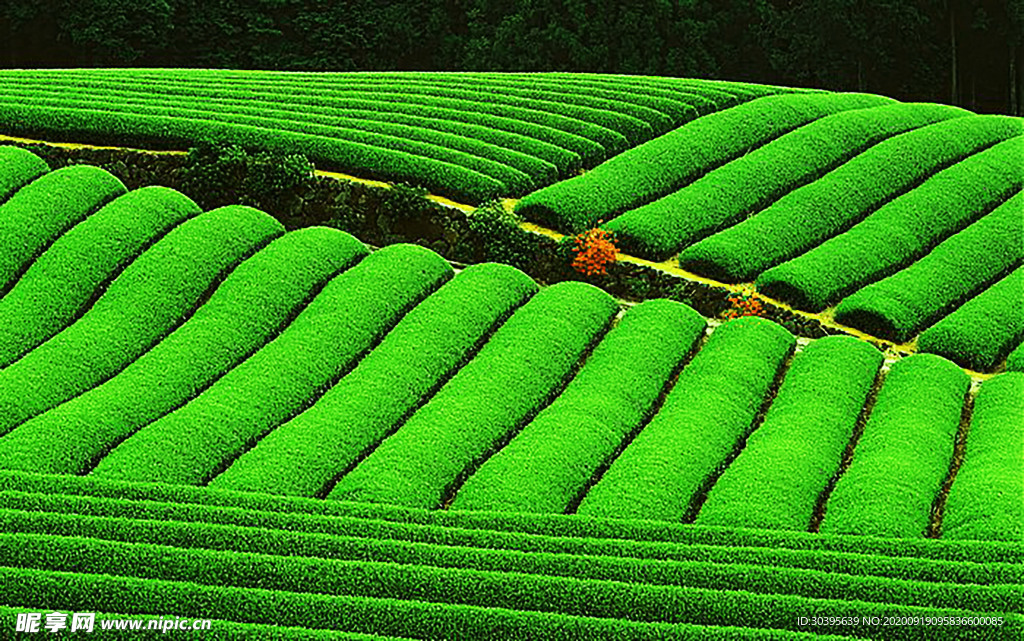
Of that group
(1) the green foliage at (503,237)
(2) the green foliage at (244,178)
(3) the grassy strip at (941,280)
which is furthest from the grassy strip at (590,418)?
(2) the green foliage at (244,178)

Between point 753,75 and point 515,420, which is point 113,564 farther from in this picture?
point 753,75

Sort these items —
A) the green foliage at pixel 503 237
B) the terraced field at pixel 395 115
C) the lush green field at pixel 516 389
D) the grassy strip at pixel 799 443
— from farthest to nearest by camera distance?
the terraced field at pixel 395 115 < the green foliage at pixel 503 237 < the grassy strip at pixel 799 443 < the lush green field at pixel 516 389

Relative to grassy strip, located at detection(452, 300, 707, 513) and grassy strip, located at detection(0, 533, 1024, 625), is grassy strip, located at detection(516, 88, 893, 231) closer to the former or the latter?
grassy strip, located at detection(452, 300, 707, 513)

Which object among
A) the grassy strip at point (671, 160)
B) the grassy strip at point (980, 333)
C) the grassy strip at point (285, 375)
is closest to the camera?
the grassy strip at point (285, 375)

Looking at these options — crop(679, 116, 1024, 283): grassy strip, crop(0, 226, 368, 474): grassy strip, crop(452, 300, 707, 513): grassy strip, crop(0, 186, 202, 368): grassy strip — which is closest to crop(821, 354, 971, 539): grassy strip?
crop(452, 300, 707, 513): grassy strip

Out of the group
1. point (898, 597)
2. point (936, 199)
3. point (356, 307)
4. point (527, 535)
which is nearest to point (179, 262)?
point (356, 307)

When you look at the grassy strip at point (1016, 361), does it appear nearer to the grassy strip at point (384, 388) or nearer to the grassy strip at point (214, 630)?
the grassy strip at point (384, 388)

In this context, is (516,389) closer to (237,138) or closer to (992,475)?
(992,475)
